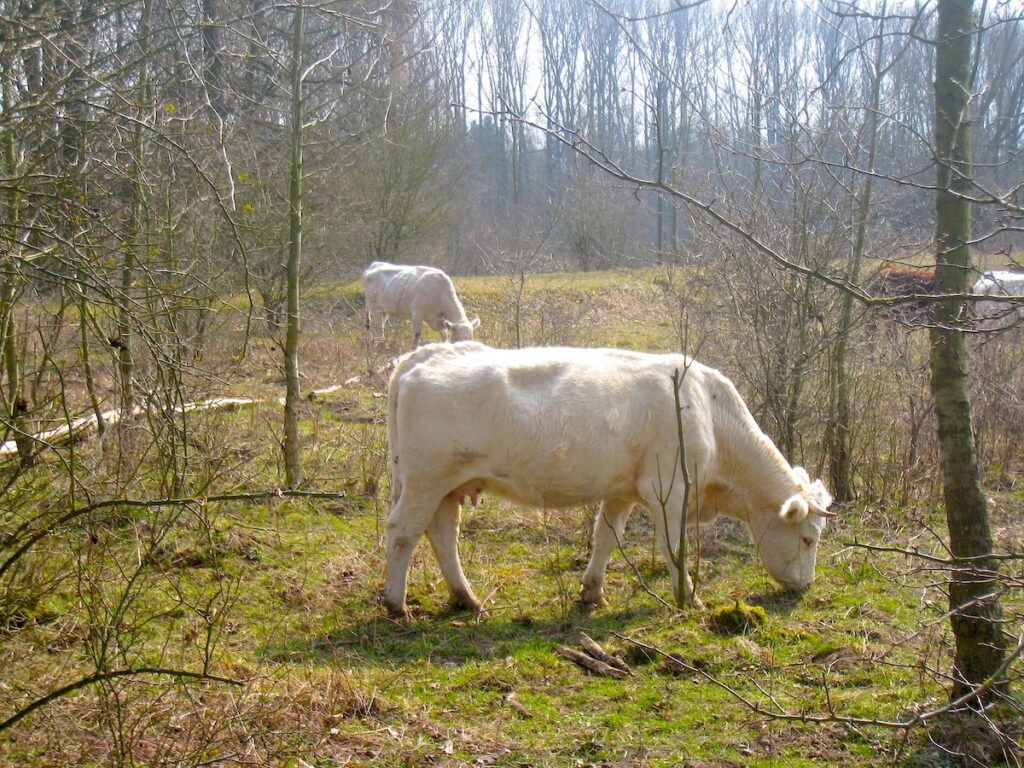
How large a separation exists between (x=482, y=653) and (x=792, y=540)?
299 centimetres

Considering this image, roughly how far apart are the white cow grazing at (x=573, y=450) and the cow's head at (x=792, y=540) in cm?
1

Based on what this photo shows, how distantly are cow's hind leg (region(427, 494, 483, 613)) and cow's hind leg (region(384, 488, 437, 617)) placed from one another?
0.87 feet

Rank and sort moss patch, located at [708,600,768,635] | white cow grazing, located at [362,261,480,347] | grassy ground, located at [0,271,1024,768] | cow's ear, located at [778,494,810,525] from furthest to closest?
1. white cow grazing, located at [362,261,480,347]
2. cow's ear, located at [778,494,810,525]
3. moss patch, located at [708,600,768,635]
4. grassy ground, located at [0,271,1024,768]

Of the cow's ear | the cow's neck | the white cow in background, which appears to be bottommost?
the cow's ear

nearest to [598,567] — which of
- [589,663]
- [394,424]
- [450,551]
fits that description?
[450,551]

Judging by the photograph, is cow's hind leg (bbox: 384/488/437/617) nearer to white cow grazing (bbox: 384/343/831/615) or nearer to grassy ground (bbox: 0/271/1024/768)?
white cow grazing (bbox: 384/343/831/615)

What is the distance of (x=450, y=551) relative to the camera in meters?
7.43

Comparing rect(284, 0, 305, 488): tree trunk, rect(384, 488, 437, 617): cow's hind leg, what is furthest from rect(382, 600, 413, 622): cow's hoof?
rect(284, 0, 305, 488): tree trunk

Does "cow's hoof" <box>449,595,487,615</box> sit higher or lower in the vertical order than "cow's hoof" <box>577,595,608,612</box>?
higher

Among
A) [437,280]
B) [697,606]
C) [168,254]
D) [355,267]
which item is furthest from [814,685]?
[355,267]

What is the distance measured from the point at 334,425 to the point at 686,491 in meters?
6.99

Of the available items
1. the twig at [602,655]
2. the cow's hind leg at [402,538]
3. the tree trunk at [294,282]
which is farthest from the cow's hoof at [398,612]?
the tree trunk at [294,282]

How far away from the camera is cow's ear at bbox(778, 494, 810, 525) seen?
7.87 metres

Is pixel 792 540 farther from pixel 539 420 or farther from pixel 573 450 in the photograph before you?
pixel 539 420
